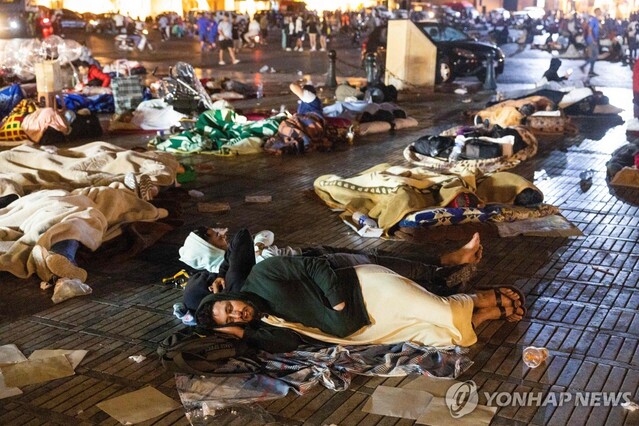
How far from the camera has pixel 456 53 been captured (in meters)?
19.5

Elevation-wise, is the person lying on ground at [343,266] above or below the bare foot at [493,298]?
above

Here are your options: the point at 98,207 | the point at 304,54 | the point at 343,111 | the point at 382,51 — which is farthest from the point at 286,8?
the point at 98,207

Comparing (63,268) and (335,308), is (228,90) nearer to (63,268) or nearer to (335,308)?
(63,268)

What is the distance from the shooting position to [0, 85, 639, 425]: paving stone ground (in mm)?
4398

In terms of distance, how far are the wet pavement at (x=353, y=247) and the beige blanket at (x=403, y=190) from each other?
0.79 feet

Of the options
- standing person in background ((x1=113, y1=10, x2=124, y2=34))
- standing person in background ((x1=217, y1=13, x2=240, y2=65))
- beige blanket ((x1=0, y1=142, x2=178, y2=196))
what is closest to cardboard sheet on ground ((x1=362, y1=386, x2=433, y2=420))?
beige blanket ((x1=0, y1=142, x2=178, y2=196))

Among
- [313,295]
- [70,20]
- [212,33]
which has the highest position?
[313,295]

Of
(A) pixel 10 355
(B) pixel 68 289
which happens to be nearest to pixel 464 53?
(B) pixel 68 289

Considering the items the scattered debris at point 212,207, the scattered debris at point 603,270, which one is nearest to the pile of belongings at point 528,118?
the scattered debris at point 212,207

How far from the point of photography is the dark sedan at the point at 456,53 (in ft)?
62.2

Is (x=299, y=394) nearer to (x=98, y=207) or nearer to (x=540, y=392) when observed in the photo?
(x=540, y=392)

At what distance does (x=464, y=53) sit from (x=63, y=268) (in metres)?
15.0

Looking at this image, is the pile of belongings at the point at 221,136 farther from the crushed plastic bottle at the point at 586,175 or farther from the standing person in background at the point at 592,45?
the standing person in background at the point at 592,45

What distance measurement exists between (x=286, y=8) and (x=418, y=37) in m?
41.7
